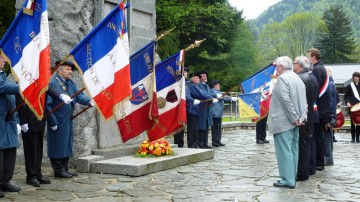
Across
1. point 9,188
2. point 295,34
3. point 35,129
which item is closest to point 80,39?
point 35,129

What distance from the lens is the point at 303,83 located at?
7523 mm

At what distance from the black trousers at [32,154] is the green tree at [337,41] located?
57998 millimetres

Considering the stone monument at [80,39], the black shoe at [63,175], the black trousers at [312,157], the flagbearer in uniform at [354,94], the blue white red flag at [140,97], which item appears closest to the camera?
the black shoe at [63,175]

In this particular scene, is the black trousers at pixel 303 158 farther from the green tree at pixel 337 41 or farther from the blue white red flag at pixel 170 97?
the green tree at pixel 337 41

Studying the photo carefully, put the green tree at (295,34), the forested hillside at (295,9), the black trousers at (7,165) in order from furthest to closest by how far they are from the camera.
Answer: the forested hillside at (295,9) < the green tree at (295,34) < the black trousers at (7,165)

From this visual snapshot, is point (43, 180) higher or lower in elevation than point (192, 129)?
lower

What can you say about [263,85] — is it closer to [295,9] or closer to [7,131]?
[7,131]

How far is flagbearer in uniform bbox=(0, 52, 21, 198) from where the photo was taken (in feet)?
21.2

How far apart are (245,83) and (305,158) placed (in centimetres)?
575

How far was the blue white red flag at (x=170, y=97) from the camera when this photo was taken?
30.7 ft

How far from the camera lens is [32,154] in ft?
24.8

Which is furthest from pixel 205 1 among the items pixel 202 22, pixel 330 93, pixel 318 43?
pixel 318 43

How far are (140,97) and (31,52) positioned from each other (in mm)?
2828

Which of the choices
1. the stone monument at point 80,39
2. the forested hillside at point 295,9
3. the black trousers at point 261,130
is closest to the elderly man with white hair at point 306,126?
the stone monument at point 80,39
